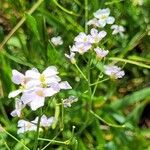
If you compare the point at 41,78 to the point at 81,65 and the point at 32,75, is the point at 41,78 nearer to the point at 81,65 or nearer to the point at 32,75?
the point at 32,75

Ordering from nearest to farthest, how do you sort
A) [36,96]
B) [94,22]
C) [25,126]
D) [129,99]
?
[36,96] → [25,126] → [129,99] → [94,22]

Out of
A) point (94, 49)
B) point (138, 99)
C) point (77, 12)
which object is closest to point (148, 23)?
point (77, 12)

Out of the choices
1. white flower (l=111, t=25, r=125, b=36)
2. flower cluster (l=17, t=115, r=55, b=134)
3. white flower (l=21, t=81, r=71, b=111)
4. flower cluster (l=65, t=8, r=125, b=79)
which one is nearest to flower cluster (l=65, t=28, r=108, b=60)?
flower cluster (l=65, t=8, r=125, b=79)

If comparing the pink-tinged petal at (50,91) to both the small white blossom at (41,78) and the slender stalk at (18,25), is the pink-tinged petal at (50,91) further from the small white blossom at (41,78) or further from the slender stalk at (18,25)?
the slender stalk at (18,25)

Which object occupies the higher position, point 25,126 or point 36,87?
point 36,87

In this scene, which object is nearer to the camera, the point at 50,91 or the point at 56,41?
the point at 50,91

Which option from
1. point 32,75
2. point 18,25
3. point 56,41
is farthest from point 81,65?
point 32,75

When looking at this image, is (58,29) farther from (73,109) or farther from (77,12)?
(73,109)

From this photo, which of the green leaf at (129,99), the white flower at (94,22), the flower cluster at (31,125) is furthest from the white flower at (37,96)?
the white flower at (94,22)
